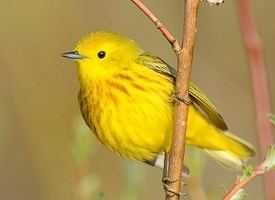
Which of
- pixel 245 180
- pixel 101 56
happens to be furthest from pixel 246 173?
pixel 101 56

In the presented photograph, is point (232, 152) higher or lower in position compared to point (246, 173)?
higher

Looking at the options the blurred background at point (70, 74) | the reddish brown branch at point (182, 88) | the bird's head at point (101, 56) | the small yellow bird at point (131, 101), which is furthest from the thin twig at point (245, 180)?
the blurred background at point (70, 74)

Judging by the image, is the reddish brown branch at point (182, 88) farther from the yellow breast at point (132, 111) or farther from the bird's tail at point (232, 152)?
the bird's tail at point (232, 152)

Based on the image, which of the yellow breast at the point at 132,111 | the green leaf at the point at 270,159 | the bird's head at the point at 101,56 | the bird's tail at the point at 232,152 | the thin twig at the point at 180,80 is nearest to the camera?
the green leaf at the point at 270,159

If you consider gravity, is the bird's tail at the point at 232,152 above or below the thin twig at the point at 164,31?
below

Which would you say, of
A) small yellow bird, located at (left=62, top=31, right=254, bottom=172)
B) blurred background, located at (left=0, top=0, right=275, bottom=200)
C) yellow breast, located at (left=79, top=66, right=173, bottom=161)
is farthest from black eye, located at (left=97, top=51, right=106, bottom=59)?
blurred background, located at (left=0, top=0, right=275, bottom=200)

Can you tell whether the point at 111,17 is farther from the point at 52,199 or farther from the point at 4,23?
the point at 52,199

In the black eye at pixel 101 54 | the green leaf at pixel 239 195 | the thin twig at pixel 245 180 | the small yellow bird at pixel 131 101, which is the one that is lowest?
the green leaf at pixel 239 195

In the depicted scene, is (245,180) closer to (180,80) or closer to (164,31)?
(180,80)
